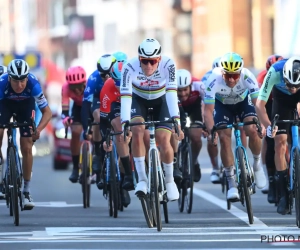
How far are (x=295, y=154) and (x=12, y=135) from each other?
10.8ft

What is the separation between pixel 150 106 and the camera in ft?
48.5

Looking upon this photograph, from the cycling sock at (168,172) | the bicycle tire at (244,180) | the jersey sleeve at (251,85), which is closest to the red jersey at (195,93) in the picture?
the jersey sleeve at (251,85)

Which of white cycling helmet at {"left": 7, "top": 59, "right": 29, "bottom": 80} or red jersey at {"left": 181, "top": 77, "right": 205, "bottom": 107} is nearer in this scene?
white cycling helmet at {"left": 7, "top": 59, "right": 29, "bottom": 80}

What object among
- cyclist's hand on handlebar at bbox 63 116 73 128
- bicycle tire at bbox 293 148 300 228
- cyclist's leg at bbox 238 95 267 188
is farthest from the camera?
cyclist's hand on handlebar at bbox 63 116 73 128

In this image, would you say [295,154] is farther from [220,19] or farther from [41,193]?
[220,19]

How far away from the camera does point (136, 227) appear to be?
14.7m

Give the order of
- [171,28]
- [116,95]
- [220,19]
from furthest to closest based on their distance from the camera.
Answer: [171,28] < [220,19] < [116,95]

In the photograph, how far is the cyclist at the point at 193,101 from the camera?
18.3 m

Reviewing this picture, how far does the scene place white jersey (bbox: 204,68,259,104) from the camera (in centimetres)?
1580

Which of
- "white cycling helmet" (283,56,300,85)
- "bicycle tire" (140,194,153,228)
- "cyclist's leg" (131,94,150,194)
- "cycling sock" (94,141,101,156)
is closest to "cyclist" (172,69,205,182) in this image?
"cycling sock" (94,141,101,156)

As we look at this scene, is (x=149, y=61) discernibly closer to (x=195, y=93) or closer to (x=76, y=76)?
(x=195, y=93)

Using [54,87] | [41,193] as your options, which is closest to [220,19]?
[54,87]

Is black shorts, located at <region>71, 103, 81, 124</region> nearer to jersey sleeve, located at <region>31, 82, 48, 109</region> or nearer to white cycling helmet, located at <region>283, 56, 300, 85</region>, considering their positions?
jersey sleeve, located at <region>31, 82, 48, 109</region>

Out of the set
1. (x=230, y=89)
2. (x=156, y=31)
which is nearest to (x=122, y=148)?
(x=230, y=89)
